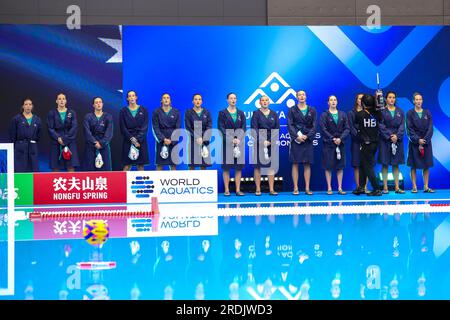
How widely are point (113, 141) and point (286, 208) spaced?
17.2 feet

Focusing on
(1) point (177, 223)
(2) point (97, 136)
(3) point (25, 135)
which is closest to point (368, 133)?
(1) point (177, 223)

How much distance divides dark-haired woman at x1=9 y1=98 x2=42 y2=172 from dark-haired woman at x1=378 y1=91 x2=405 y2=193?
7657 millimetres

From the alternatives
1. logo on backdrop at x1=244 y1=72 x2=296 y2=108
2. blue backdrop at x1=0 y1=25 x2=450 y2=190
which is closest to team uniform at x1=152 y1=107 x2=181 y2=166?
blue backdrop at x1=0 y1=25 x2=450 y2=190

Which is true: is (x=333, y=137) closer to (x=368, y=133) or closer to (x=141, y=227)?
(x=368, y=133)

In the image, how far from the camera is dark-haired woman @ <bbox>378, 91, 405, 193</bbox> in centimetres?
1580

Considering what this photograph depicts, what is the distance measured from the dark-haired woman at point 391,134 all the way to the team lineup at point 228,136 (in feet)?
0.07

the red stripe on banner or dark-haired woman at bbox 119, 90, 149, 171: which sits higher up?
dark-haired woman at bbox 119, 90, 149, 171

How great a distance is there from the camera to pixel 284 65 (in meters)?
16.9

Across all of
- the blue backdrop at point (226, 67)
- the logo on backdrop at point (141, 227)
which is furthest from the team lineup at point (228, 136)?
the logo on backdrop at point (141, 227)

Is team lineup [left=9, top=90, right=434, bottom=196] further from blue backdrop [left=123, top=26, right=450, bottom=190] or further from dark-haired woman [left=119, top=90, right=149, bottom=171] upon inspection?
blue backdrop [left=123, top=26, right=450, bottom=190]

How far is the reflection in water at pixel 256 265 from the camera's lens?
5.88 metres

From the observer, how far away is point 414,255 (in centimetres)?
770
